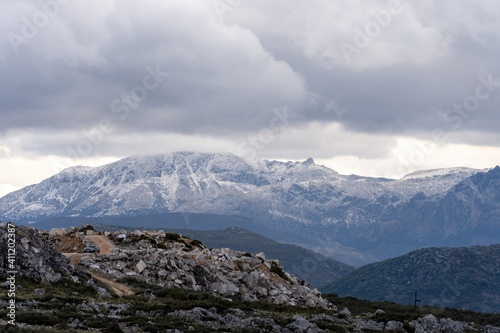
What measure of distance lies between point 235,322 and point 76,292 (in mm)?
20144

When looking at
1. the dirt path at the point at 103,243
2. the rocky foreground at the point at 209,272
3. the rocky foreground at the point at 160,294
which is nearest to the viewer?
the rocky foreground at the point at 160,294

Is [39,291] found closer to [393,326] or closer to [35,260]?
[35,260]

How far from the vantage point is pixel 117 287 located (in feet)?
227

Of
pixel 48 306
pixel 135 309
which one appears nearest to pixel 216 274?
pixel 135 309

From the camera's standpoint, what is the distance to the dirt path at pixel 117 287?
66125 millimetres

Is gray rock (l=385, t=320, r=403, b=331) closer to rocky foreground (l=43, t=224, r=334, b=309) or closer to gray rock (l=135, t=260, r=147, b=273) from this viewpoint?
rocky foreground (l=43, t=224, r=334, b=309)

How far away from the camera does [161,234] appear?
117 meters

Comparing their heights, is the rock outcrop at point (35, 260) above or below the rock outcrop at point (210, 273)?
above

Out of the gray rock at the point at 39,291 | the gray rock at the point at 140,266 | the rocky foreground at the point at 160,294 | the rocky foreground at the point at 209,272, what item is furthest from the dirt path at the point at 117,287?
the gray rock at the point at 39,291

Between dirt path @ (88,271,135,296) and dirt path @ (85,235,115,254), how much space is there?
2529 centimetres

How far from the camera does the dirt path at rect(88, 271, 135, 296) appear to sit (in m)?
66.1

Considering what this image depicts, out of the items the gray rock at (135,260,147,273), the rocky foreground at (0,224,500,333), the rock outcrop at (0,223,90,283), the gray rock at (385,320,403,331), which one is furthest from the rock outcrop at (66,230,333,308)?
the gray rock at (385,320,403,331)

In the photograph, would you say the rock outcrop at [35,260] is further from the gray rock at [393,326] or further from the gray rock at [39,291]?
the gray rock at [393,326]

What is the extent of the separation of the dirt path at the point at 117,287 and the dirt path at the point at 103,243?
83.0 ft
